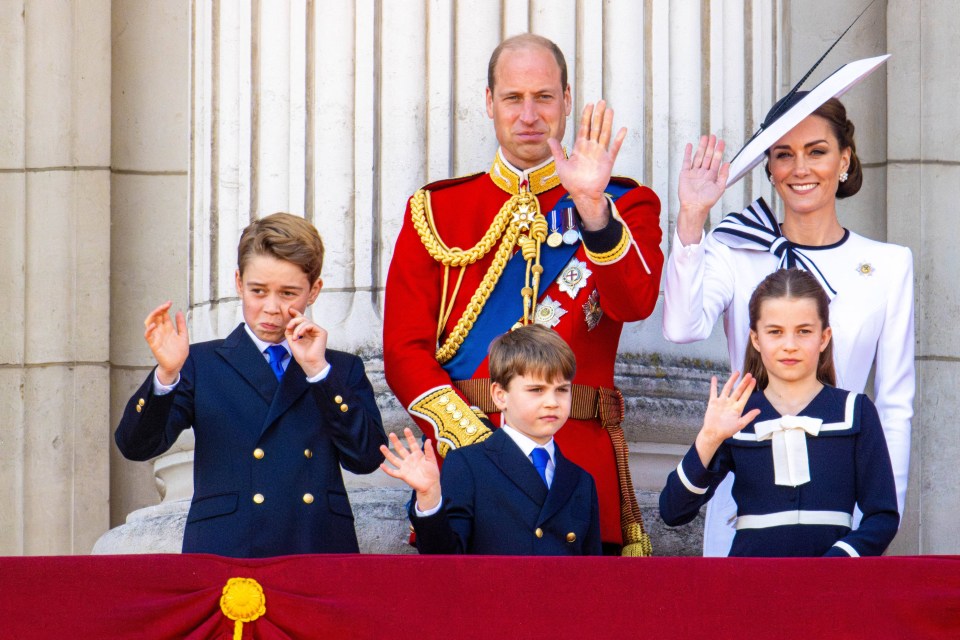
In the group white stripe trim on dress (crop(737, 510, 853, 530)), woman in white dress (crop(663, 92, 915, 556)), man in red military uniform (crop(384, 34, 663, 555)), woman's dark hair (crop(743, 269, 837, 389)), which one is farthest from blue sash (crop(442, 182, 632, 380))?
white stripe trim on dress (crop(737, 510, 853, 530))

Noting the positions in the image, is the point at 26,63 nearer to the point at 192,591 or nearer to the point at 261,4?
the point at 261,4

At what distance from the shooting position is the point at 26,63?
652 cm

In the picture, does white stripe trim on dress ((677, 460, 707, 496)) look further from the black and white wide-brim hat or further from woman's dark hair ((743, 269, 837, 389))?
the black and white wide-brim hat

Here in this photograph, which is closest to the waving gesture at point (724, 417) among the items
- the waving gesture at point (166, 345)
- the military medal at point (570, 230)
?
the military medal at point (570, 230)

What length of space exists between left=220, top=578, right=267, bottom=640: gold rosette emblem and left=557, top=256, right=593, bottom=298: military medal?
55.2 inches

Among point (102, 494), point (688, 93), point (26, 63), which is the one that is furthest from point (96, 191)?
point (688, 93)

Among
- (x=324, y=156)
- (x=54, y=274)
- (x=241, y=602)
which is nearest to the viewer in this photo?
(x=241, y=602)

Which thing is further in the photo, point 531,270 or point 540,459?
point 531,270

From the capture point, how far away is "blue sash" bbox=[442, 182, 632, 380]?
450cm

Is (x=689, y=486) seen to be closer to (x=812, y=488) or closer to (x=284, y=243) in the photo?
(x=812, y=488)

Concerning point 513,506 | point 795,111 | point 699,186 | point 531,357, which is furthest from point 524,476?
point 795,111

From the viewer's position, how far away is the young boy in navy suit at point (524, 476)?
156 inches

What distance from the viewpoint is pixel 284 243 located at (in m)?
4.19

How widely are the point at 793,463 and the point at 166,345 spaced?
138 centimetres
